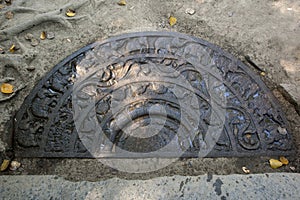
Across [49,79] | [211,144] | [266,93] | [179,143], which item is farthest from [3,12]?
[266,93]

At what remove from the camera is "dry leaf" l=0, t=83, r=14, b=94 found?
81.3 inches

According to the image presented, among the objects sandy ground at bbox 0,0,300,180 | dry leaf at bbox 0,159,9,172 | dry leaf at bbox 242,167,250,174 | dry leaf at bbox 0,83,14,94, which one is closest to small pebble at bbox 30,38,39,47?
sandy ground at bbox 0,0,300,180

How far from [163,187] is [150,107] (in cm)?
58

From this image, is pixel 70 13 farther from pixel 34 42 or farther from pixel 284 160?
pixel 284 160

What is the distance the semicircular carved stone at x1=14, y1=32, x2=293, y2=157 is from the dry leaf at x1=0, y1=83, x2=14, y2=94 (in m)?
0.14

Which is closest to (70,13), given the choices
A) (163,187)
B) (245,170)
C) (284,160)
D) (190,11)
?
(190,11)

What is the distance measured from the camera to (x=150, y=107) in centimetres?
201

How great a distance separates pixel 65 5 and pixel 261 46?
Answer: 1636 mm

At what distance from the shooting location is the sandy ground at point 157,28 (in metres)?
2.18

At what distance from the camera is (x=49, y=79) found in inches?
85.2

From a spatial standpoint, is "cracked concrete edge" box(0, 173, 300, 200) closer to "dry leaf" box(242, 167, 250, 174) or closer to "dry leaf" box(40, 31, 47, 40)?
"dry leaf" box(242, 167, 250, 174)

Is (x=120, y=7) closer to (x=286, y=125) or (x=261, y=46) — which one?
(x=261, y=46)

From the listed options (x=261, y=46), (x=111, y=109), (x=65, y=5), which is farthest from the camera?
(x=65, y=5)

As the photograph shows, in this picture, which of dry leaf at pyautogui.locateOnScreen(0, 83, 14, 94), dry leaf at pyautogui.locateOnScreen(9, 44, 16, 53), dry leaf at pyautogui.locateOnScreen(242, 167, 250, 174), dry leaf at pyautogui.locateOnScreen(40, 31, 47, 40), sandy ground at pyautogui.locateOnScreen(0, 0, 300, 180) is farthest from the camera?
dry leaf at pyautogui.locateOnScreen(40, 31, 47, 40)
